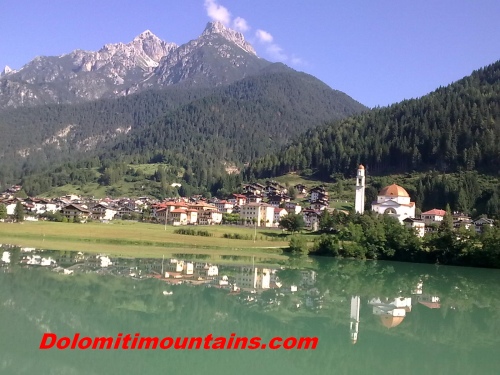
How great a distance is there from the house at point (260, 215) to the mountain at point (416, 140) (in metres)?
45.8

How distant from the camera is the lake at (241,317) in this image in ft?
55.8

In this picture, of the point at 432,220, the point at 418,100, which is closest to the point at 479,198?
the point at 432,220

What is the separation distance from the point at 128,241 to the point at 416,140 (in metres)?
93.9

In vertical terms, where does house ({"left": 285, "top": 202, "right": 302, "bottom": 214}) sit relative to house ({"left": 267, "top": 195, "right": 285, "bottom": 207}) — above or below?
below

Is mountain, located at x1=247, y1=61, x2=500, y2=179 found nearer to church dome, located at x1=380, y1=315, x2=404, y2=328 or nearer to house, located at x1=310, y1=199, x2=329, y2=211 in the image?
house, located at x1=310, y1=199, x2=329, y2=211

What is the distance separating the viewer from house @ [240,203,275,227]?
98.7m

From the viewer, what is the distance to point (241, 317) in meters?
24.6

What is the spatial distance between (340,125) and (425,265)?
375 feet

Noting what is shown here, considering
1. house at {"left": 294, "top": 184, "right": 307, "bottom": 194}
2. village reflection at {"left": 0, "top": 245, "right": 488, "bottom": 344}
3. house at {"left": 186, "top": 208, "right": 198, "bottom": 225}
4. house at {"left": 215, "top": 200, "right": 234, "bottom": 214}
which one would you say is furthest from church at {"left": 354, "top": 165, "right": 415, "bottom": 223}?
village reflection at {"left": 0, "top": 245, "right": 488, "bottom": 344}

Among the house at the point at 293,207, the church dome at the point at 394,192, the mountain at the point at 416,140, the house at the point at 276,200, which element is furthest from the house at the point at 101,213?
the church dome at the point at 394,192

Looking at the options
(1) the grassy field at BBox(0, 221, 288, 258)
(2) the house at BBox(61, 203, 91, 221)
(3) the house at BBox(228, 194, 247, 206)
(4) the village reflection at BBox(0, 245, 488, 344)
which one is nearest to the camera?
(4) the village reflection at BBox(0, 245, 488, 344)

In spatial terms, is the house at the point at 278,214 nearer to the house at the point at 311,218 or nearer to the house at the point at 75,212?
the house at the point at 311,218

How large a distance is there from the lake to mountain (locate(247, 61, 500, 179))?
3338 inches

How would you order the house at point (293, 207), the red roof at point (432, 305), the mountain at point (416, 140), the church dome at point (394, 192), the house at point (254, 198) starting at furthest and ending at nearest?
the mountain at point (416, 140) → the house at point (254, 198) → the house at point (293, 207) → the church dome at point (394, 192) → the red roof at point (432, 305)
